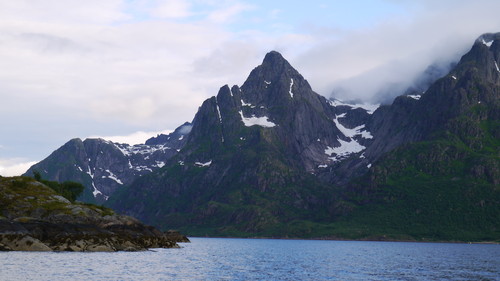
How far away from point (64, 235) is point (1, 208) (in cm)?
3246

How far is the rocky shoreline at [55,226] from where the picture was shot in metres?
128

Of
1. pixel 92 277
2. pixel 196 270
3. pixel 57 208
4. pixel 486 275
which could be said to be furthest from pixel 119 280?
pixel 57 208

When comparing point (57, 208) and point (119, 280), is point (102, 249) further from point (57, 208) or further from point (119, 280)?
point (119, 280)

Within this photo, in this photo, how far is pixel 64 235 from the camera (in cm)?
Result: 13725

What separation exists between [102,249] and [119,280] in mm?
63279

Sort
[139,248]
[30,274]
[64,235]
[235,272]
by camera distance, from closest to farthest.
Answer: [30,274] → [235,272] → [64,235] → [139,248]

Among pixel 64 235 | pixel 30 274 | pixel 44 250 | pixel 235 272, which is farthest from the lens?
pixel 64 235

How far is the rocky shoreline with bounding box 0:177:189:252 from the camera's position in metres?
128

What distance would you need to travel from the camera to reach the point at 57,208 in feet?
541

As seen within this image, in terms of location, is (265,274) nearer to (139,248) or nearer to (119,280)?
(119,280)

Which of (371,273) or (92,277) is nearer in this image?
(92,277)

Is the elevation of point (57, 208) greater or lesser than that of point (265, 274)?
greater

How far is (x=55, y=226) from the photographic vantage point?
137875 mm

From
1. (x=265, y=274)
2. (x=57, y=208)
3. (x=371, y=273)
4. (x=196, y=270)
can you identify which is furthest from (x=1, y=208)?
(x=371, y=273)
